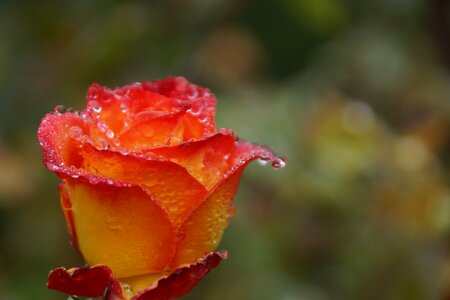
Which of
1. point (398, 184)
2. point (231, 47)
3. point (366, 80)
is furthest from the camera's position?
point (231, 47)

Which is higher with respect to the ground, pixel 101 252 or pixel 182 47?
pixel 182 47

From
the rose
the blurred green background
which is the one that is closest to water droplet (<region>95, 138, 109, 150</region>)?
the rose

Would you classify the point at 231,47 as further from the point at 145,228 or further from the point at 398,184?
the point at 145,228

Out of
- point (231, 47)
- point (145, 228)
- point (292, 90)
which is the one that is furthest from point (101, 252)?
point (231, 47)

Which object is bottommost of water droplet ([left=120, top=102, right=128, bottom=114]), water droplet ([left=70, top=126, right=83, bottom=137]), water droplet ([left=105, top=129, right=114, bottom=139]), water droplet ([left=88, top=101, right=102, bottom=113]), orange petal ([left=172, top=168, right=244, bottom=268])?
orange petal ([left=172, top=168, right=244, bottom=268])

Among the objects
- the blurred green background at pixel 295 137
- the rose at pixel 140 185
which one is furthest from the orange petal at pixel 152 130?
the blurred green background at pixel 295 137

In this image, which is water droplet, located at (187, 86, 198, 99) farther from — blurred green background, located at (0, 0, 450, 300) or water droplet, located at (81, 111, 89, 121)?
blurred green background, located at (0, 0, 450, 300)

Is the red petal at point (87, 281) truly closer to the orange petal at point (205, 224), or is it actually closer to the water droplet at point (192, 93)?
the orange petal at point (205, 224)
